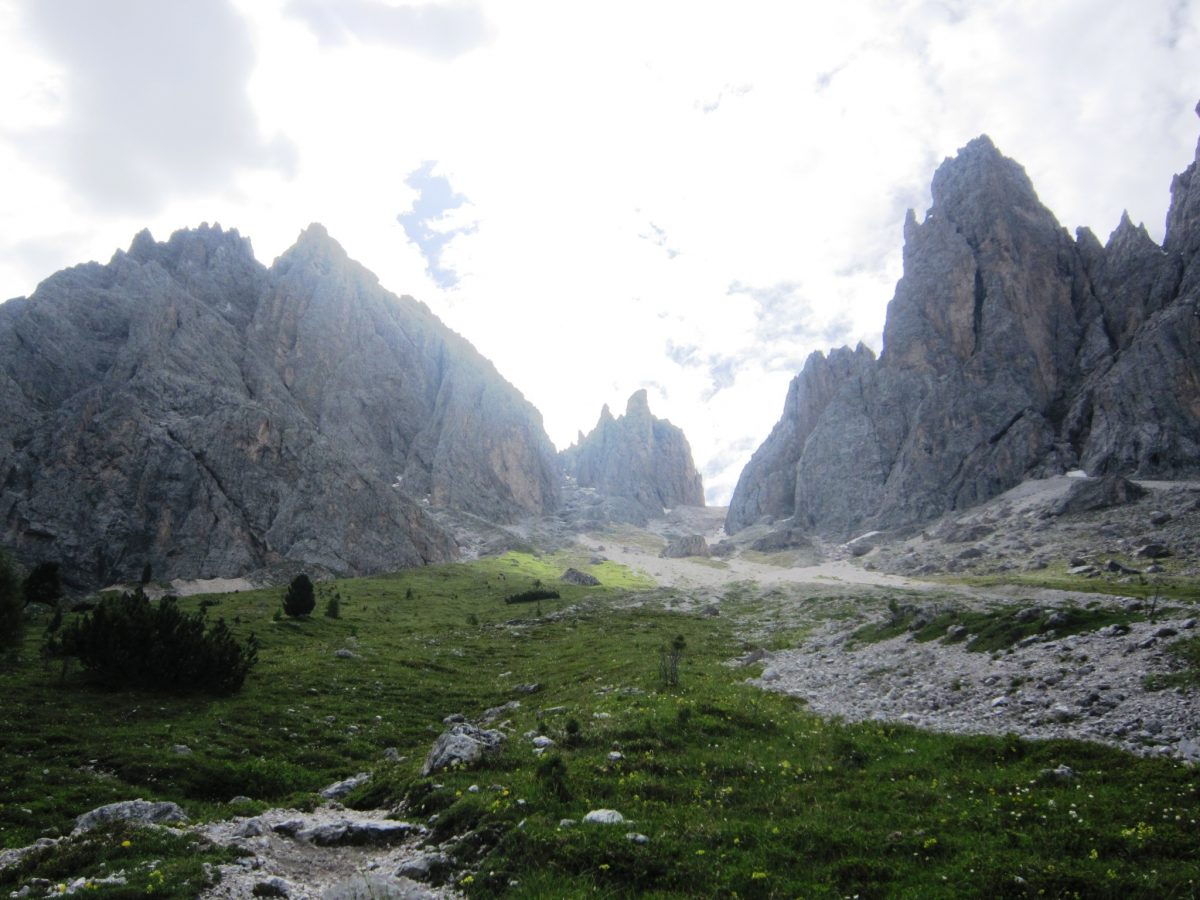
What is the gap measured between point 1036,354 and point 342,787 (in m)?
205

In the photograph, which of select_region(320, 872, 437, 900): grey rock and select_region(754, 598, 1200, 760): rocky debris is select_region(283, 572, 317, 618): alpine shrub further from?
select_region(320, 872, 437, 900): grey rock

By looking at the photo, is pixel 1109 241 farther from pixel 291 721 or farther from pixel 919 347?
pixel 291 721

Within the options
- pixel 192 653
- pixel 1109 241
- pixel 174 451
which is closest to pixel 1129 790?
pixel 192 653

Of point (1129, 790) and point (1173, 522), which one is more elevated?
point (1173, 522)

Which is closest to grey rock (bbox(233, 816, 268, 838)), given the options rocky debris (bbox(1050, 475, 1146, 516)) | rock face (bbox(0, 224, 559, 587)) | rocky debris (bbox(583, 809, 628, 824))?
rocky debris (bbox(583, 809, 628, 824))

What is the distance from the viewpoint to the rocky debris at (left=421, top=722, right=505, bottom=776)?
18953 millimetres

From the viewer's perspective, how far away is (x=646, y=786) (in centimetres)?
1650

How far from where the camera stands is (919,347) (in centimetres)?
19762

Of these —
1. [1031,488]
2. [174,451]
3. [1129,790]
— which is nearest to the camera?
[1129,790]

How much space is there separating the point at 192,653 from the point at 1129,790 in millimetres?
33904

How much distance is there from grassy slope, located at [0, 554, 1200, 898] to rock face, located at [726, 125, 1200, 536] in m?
157

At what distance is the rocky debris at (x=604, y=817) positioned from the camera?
1414 cm

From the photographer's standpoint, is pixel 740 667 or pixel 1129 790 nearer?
pixel 1129 790

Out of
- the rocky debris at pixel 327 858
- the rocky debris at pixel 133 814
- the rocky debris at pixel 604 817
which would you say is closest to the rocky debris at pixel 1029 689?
the rocky debris at pixel 604 817
